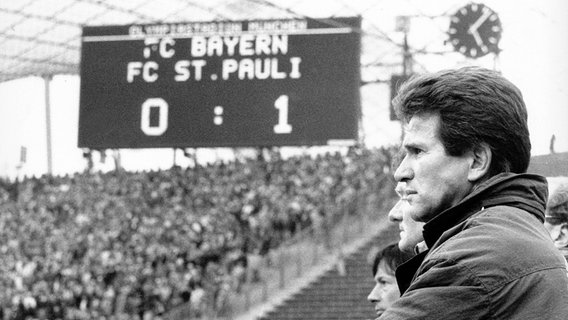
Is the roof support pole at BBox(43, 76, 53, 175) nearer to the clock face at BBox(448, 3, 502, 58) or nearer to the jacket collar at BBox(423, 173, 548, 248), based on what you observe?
the clock face at BBox(448, 3, 502, 58)

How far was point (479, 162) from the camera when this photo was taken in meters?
1.50

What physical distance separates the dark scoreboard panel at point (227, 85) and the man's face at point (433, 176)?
400 inches

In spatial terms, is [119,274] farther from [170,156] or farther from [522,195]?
[522,195]

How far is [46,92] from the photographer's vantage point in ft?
82.3

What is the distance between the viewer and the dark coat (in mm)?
1251

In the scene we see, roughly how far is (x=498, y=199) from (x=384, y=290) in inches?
70.5

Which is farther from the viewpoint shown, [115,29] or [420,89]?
[115,29]

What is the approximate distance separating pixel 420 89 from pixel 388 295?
1.73 metres

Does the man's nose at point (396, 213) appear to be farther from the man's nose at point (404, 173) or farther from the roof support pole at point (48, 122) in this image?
the roof support pole at point (48, 122)

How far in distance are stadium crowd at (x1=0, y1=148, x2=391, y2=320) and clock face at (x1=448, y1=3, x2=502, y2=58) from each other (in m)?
6.14

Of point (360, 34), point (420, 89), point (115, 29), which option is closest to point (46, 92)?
point (115, 29)

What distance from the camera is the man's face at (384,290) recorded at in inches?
124

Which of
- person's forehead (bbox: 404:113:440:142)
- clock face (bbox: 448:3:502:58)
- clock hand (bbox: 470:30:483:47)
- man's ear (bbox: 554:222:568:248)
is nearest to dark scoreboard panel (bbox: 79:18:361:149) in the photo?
clock face (bbox: 448:3:502:58)

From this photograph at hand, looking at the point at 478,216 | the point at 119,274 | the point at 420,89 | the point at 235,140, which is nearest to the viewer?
the point at 478,216
